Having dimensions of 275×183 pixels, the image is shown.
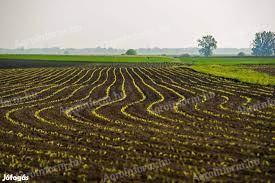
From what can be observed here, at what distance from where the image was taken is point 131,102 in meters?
24.7

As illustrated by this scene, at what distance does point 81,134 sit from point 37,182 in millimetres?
5362

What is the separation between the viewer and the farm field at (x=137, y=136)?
1159 cm

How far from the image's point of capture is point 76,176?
438 inches

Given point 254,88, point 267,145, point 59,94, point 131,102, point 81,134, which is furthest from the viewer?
point 254,88

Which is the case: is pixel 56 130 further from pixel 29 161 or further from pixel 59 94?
pixel 59 94

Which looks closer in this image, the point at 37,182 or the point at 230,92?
the point at 37,182

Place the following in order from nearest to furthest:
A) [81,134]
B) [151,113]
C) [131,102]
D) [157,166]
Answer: [157,166] → [81,134] → [151,113] → [131,102]

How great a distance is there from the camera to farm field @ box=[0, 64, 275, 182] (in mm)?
11594

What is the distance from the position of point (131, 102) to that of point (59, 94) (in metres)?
7.32

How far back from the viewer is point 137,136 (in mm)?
15531

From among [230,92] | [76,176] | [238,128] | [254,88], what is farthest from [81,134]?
[254,88]

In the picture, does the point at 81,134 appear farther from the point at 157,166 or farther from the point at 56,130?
the point at 157,166

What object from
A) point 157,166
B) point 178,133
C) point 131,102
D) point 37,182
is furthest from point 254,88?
point 37,182

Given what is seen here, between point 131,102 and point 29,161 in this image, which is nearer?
point 29,161
